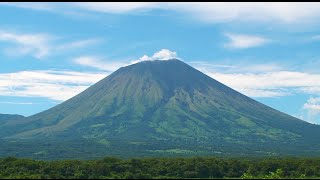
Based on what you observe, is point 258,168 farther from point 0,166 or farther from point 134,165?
point 0,166

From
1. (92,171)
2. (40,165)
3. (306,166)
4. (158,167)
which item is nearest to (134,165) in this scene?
(158,167)

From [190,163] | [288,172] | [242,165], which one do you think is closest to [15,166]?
[190,163]

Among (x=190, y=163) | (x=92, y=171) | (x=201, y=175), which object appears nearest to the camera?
(x=92, y=171)

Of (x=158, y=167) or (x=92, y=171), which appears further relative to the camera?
(x=158, y=167)

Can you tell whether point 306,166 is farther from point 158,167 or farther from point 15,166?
point 15,166

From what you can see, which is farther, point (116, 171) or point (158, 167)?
point (158, 167)

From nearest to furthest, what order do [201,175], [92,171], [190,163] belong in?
[92,171]
[201,175]
[190,163]

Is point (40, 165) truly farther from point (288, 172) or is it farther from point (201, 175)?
point (288, 172)

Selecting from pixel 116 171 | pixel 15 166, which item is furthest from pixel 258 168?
pixel 15 166
